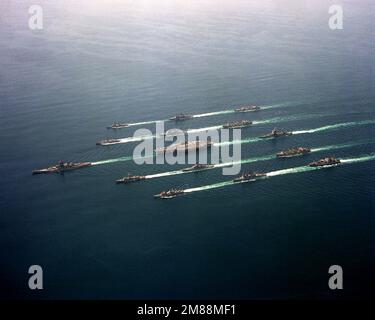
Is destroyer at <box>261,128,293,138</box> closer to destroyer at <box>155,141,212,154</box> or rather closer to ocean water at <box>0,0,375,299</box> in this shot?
ocean water at <box>0,0,375,299</box>

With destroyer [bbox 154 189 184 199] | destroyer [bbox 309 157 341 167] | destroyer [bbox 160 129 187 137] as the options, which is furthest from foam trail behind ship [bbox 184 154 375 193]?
destroyer [bbox 160 129 187 137]

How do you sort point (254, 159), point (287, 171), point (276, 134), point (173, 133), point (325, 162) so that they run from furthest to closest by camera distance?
point (173, 133)
point (276, 134)
point (254, 159)
point (325, 162)
point (287, 171)

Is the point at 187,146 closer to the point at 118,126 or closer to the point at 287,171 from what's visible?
the point at 118,126

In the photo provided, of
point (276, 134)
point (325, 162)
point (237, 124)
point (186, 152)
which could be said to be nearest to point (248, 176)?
point (186, 152)

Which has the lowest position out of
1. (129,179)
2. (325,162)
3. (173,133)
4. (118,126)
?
(129,179)

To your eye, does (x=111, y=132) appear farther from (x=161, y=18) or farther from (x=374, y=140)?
(x=161, y=18)

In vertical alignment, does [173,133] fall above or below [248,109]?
below

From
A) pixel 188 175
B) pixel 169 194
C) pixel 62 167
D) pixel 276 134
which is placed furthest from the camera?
pixel 276 134
